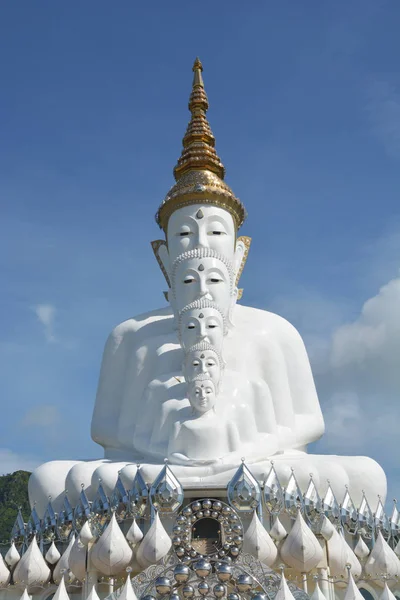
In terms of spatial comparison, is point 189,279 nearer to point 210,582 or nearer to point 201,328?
point 201,328

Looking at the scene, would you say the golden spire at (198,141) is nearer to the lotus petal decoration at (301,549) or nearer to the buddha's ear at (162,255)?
the buddha's ear at (162,255)

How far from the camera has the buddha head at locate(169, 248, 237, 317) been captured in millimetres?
11961

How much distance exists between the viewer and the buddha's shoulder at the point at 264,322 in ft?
43.3

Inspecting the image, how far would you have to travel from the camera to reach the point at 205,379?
11008 mm

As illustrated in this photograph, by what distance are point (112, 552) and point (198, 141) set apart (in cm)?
833

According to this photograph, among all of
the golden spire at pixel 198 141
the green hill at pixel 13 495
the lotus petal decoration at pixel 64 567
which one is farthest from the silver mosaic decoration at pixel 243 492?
the green hill at pixel 13 495

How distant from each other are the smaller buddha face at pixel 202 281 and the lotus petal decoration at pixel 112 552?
406 cm

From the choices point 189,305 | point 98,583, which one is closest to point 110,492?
point 98,583

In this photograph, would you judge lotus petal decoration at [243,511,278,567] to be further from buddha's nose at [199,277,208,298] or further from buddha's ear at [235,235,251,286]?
buddha's ear at [235,235,251,286]

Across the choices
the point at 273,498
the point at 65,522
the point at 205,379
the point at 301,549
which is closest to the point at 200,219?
the point at 205,379

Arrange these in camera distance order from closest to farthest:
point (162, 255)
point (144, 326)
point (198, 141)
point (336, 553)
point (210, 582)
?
1. point (210, 582)
2. point (336, 553)
3. point (144, 326)
4. point (162, 255)
5. point (198, 141)

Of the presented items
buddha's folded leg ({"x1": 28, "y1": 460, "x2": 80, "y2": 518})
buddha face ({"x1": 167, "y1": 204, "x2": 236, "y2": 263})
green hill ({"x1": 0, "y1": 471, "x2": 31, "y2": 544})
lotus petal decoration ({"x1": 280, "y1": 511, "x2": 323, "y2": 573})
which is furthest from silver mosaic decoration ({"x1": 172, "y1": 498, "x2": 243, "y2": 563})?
green hill ({"x1": 0, "y1": 471, "x2": 31, "y2": 544})

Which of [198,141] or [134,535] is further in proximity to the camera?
[198,141]

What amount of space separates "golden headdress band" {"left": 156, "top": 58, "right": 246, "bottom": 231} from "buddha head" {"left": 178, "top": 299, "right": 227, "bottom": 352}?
6.51 ft
